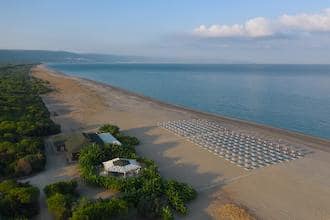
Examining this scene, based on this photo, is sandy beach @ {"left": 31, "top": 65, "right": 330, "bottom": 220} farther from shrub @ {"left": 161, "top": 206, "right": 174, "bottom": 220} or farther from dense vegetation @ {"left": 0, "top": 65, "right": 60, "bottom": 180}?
dense vegetation @ {"left": 0, "top": 65, "right": 60, "bottom": 180}

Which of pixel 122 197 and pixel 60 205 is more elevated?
pixel 60 205

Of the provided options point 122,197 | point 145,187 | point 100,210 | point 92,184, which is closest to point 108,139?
point 92,184

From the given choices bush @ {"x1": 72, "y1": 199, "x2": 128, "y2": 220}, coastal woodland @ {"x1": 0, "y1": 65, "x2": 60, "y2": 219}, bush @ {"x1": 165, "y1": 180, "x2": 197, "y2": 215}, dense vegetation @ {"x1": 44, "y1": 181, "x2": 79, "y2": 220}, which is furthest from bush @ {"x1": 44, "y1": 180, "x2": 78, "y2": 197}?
bush @ {"x1": 165, "y1": 180, "x2": 197, "y2": 215}

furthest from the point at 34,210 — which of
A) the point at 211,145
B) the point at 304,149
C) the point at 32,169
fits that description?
the point at 304,149

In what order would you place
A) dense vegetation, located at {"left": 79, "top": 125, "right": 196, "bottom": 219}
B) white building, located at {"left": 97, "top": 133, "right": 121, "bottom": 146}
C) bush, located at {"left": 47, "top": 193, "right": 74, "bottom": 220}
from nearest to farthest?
1. bush, located at {"left": 47, "top": 193, "right": 74, "bottom": 220}
2. dense vegetation, located at {"left": 79, "top": 125, "right": 196, "bottom": 219}
3. white building, located at {"left": 97, "top": 133, "right": 121, "bottom": 146}

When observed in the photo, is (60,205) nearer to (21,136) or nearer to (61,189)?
(61,189)

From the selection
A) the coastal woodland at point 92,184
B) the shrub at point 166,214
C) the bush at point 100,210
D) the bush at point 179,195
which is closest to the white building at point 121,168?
the coastal woodland at point 92,184

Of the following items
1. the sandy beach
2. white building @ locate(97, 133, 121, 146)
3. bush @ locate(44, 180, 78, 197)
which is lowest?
the sandy beach
